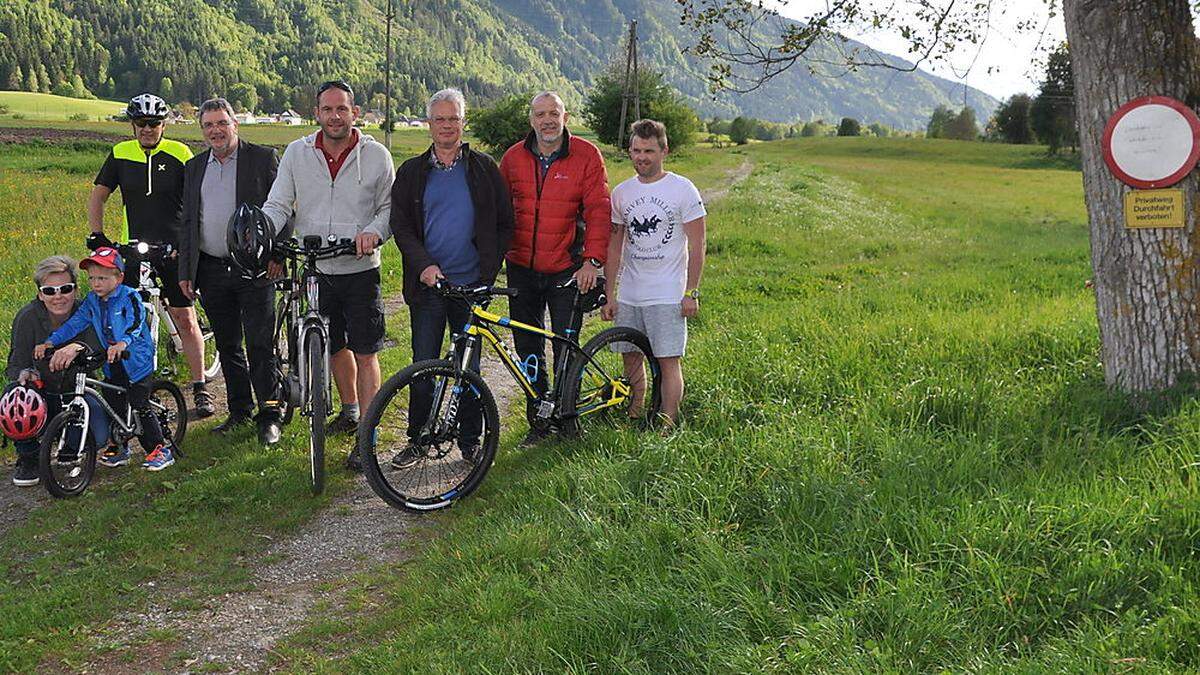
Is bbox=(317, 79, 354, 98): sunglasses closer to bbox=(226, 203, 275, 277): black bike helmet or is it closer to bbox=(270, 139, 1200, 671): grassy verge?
bbox=(226, 203, 275, 277): black bike helmet

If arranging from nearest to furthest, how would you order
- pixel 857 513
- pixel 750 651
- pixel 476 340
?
pixel 750 651 < pixel 857 513 < pixel 476 340

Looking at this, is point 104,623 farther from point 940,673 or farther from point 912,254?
point 912,254

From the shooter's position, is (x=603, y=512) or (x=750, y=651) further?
(x=603, y=512)

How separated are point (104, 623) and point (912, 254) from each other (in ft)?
55.3

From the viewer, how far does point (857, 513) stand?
3.80m

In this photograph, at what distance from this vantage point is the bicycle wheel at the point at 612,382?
229 inches

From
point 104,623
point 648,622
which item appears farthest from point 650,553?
point 104,623

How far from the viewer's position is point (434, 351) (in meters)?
6.01

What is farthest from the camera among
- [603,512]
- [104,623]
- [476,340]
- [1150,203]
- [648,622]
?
[476,340]

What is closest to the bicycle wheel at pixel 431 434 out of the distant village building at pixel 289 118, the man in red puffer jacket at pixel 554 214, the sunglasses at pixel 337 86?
the man in red puffer jacket at pixel 554 214

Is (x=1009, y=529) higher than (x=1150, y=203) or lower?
lower

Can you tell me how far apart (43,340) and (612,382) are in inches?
149

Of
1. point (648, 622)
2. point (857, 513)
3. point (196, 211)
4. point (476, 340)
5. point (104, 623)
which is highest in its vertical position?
point (196, 211)

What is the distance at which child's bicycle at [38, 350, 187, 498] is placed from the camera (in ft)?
17.8
